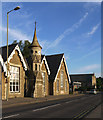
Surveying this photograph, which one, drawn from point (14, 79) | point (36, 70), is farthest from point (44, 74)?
point (14, 79)

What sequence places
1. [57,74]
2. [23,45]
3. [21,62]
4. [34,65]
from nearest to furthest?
[21,62]
[34,65]
[57,74]
[23,45]

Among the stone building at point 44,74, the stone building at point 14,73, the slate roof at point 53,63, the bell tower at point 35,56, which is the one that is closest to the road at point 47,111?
the stone building at point 14,73

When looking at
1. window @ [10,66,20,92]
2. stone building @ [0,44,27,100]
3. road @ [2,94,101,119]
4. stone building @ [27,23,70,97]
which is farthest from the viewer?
stone building @ [27,23,70,97]

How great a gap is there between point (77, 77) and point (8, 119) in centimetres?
9363

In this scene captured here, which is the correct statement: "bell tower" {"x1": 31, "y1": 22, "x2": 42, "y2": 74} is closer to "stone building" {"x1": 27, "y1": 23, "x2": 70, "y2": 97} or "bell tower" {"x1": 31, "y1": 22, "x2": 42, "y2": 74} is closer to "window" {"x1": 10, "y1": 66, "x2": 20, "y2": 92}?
"stone building" {"x1": 27, "y1": 23, "x2": 70, "y2": 97}

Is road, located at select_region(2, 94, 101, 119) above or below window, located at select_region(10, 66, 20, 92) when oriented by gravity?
below

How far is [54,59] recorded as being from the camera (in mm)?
43938

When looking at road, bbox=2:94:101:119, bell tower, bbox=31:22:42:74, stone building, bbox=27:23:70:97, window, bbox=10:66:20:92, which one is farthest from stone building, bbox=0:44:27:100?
road, bbox=2:94:101:119

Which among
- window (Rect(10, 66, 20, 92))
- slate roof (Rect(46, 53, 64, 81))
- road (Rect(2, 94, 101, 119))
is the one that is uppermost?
slate roof (Rect(46, 53, 64, 81))

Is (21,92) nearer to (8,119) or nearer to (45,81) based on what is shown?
(45,81)

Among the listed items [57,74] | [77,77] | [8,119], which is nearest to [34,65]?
[57,74]

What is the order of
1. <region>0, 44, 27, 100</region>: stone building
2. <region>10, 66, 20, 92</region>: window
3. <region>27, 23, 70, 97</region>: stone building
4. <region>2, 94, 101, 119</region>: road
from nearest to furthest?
<region>2, 94, 101, 119</region>: road < <region>0, 44, 27, 100</region>: stone building < <region>10, 66, 20, 92</region>: window < <region>27, 23, 70, 97</region>: stone building

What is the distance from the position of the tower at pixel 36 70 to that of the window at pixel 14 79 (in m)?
3.23

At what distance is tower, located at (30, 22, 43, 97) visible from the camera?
31.0 meters
